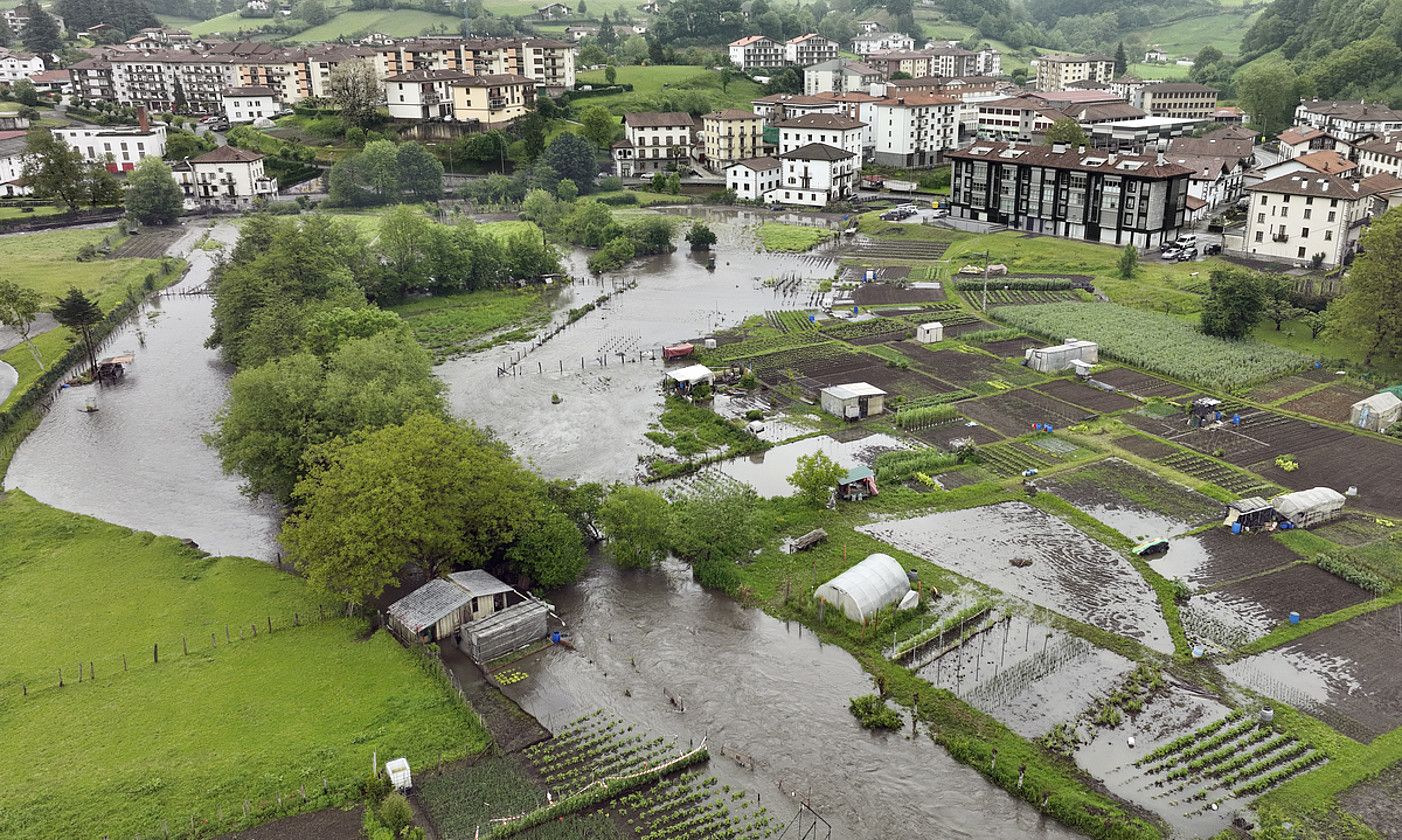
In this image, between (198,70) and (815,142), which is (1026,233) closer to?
(815,142)

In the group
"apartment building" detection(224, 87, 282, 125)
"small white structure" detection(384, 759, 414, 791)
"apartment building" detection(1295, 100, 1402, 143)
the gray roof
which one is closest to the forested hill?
"apartment building" detection(1295, 100, 1402, 143)

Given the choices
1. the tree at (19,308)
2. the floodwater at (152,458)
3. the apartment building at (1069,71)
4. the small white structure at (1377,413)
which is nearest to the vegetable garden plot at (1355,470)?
the small white structure at (1377,413)

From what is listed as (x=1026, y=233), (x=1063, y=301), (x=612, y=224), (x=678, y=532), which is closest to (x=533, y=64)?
(x=612, y=224)

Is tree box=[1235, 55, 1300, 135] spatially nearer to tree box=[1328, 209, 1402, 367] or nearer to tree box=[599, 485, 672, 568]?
tree box=[1328, 209, 1402, 367]

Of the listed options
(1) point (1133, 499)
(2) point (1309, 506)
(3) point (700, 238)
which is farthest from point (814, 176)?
(2) point (1309, 506)

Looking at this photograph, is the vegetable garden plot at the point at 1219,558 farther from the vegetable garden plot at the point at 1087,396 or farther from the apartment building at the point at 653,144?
the apartment building at the point at 653,144

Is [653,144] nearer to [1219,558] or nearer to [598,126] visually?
[598,126]
